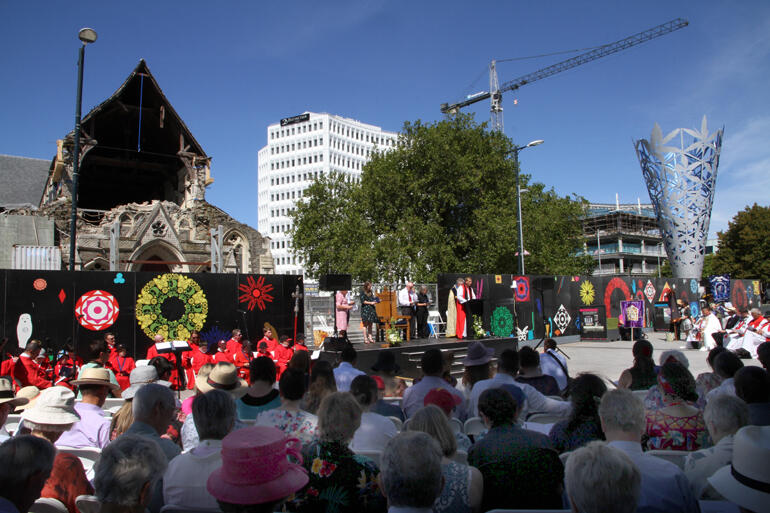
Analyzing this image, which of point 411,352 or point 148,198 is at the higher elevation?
point 148,198

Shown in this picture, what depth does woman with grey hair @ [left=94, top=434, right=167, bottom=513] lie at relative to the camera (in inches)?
97.1

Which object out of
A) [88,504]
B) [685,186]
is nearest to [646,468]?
[88,504]

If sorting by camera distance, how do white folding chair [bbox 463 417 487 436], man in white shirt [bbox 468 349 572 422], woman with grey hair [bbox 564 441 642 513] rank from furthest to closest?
man in white shirt [bbox 468 349 572 422]
white folding chair [bbox 463 417 487 436]
woman with grey hair [bbox 564 441 642 513]

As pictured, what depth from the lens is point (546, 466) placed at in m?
2.97

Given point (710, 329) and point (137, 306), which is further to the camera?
point (710, 329)

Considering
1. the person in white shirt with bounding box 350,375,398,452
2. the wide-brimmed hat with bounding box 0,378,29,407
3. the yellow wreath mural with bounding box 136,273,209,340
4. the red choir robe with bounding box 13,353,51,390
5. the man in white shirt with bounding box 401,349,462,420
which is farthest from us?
the yellow wreath mural with bounding box 136,273,209,340

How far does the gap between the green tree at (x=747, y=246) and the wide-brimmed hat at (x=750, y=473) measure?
55217 millimetres

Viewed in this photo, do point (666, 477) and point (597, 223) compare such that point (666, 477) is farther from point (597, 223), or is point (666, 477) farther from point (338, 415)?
point (597, 223)

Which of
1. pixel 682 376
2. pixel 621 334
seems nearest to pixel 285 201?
pixel 621 334

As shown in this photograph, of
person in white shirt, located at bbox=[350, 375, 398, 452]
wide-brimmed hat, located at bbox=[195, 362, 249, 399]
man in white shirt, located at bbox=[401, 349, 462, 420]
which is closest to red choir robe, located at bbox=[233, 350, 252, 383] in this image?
wide-brimmed hat, located at bbox=[195, 362, 249, 399]

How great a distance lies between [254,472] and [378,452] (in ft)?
5.20

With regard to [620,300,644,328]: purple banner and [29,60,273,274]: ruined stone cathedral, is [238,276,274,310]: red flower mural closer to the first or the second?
[29,60,273,274]: ruined stone cathedral

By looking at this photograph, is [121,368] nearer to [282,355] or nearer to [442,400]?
[282,355]

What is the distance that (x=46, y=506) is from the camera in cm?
271
